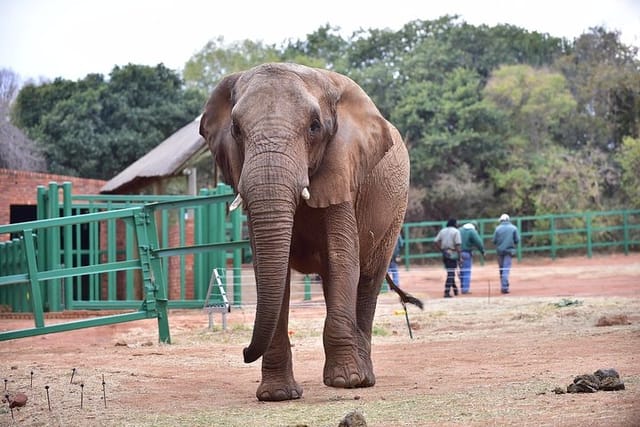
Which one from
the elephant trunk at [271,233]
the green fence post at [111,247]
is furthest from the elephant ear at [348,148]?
the green fence post at [111,247]

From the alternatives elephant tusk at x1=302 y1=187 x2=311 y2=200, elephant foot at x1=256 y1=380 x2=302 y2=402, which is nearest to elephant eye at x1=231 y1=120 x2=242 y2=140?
elephant tusk at x1=302 y1=187 x2=311 y2=200

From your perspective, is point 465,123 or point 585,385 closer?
point 585,385

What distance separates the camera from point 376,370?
10812mm

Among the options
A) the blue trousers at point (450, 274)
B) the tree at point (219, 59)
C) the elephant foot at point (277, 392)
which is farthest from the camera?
the tree at point (219, 59)

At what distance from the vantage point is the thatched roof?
26044 mm

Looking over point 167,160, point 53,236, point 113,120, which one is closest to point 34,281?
point 53,236

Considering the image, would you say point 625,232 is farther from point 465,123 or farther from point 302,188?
point 302,188

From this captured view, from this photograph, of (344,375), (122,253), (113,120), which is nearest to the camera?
(344,375)

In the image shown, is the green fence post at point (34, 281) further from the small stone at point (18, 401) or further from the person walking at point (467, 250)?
the person walking at point (467, 250)

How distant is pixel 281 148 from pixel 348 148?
42.3 inches

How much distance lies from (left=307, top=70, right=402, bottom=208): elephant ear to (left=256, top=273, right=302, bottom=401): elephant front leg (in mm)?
937

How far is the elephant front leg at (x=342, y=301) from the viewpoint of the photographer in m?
8.84

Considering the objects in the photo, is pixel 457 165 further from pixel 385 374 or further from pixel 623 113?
pixel 385 374

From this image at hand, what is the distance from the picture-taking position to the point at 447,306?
21266 mm
